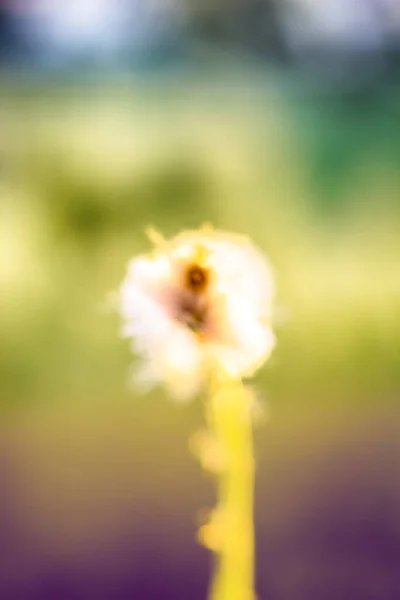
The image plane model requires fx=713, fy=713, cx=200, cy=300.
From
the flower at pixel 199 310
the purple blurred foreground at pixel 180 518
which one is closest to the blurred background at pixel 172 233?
the purple blurred foreground at pixel 180 518

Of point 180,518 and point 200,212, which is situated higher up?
point 200,212

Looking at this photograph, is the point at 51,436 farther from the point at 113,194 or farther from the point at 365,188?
the point at 365,188

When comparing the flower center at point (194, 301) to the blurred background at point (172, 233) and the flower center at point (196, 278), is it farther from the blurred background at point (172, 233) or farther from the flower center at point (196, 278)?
the blurred background at point (172, 233)

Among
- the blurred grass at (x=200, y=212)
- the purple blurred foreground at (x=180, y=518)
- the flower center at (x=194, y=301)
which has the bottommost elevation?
the purple blurred foreground at (x=180, y=518)

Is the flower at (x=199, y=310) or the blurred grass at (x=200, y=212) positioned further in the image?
the blurred grass at (x=200, y=212)

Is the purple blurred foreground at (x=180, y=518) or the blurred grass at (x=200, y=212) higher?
the blurred grass at (x=200, y=212)

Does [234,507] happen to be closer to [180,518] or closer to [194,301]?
[180,518]

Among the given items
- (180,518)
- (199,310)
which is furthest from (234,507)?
(199,310)

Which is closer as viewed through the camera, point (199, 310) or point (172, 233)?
point (199, 310)
